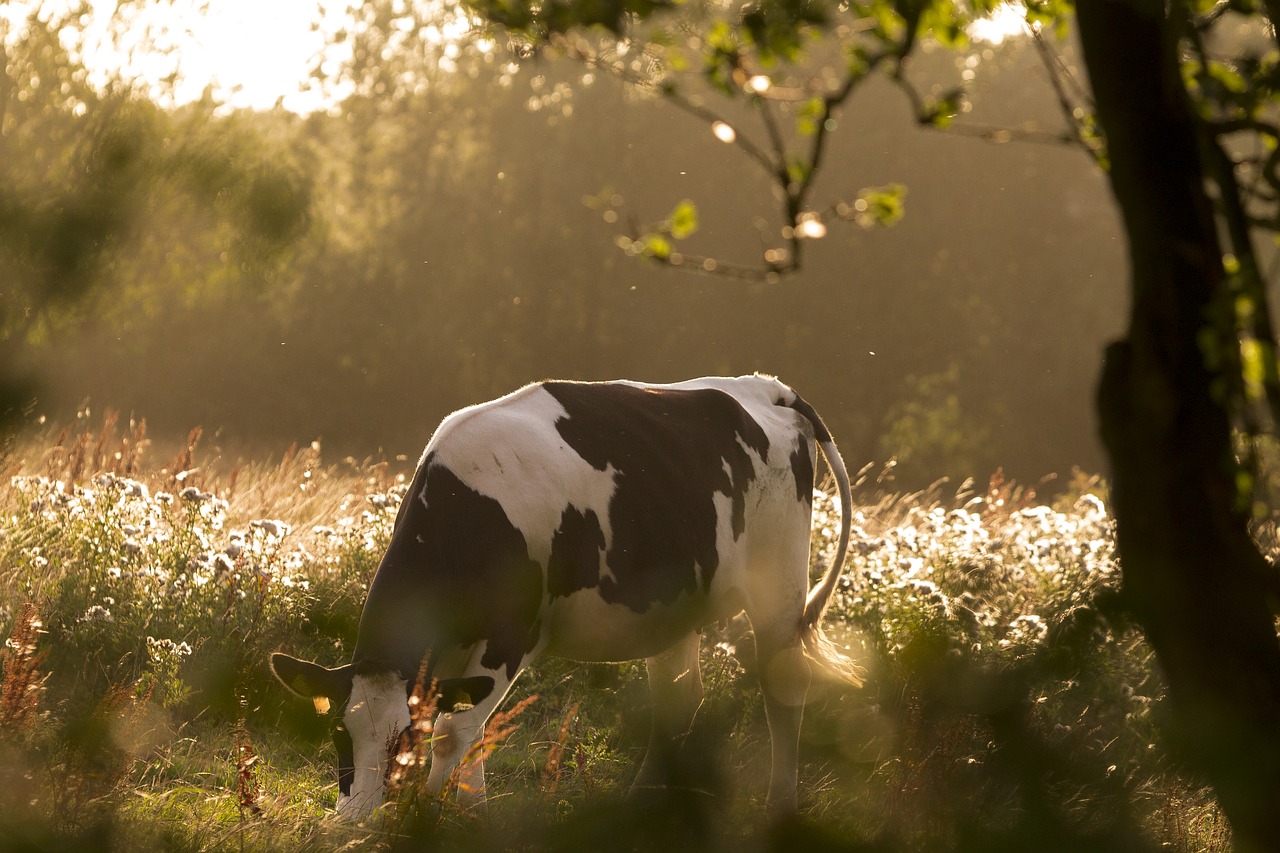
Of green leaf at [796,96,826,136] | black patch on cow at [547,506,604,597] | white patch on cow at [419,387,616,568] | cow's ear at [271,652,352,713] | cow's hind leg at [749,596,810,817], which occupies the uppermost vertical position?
green leaf at [796,96,826,136]

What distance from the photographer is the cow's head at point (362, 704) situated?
4.07m

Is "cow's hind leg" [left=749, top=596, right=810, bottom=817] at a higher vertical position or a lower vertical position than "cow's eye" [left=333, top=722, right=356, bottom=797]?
lower

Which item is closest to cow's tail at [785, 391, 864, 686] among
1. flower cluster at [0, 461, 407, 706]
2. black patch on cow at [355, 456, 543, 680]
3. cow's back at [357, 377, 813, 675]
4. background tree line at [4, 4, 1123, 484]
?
cow's back at [357, 377, 813, 675]

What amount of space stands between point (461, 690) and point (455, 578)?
86 cm

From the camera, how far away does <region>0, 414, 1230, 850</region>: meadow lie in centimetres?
113

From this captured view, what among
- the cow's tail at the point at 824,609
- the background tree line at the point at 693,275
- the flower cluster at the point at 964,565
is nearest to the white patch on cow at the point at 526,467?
the cow's tail at the point at 824,609

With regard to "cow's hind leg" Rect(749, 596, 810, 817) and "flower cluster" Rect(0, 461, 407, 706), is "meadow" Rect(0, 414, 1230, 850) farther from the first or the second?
"cow's hind leg" Rect(749, 596, 810, 817)

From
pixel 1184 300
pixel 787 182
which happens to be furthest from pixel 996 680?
pixel 1184 300

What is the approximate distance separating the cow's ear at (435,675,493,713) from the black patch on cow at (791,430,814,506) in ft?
9.77

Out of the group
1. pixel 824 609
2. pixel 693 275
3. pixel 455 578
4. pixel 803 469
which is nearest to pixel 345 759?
pixel 455 578

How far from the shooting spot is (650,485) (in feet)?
19.1

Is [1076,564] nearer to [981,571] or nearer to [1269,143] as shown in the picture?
[981,571]

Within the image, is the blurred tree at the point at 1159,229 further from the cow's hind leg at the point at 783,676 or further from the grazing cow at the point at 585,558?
the cow's hind leg at the point at 783,676

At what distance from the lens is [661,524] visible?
5.78 metres
